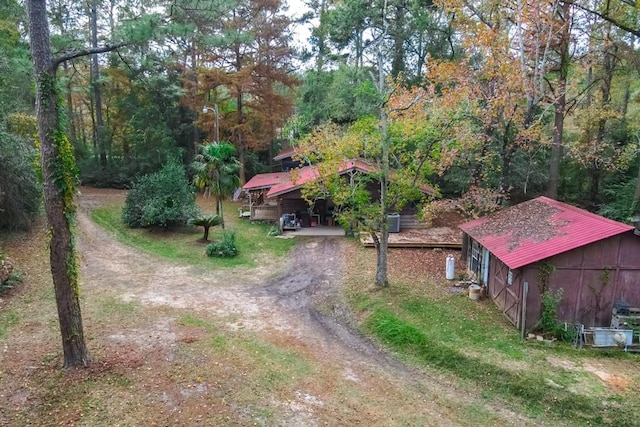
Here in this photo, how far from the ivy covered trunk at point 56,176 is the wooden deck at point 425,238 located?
13289 mm

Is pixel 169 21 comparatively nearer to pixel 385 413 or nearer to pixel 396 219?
pixel 385 413

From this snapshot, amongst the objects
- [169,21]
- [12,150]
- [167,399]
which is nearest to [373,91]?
[169,21]

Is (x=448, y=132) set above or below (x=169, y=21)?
below

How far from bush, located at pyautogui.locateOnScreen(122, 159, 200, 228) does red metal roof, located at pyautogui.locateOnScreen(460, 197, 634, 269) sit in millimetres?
13733

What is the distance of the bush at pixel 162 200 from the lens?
66.7 feet

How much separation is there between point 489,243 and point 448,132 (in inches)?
143

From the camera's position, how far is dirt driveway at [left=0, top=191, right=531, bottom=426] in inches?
279

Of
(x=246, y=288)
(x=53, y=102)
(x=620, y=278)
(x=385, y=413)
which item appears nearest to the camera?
(x=53, y=102)

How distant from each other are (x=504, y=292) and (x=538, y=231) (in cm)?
202

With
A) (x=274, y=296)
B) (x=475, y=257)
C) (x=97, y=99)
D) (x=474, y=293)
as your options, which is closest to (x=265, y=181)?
(x=274, y=296)

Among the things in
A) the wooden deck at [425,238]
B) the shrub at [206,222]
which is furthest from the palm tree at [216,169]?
the wooden deck at [425,238]

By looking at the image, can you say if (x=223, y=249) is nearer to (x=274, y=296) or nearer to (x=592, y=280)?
(x=274, y=296)

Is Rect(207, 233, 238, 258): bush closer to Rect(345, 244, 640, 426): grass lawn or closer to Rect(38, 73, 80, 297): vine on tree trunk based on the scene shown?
Rect(345, 244, 640, 426): grass lawn

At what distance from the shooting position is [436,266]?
16422 millimetres
